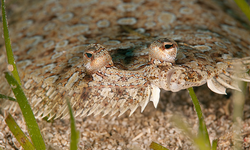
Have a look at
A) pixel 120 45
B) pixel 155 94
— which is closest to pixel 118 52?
pixel 120 45

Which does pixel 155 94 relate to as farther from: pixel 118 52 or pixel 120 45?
pixel 120 45

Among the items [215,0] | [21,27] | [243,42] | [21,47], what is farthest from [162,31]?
[21,27]

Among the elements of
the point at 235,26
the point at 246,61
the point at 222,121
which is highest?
the point at 246,61

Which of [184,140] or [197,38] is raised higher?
[197,38]

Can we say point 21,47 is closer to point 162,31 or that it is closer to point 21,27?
→ point 21,27

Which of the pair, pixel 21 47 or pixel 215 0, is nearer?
pixel 21 47
